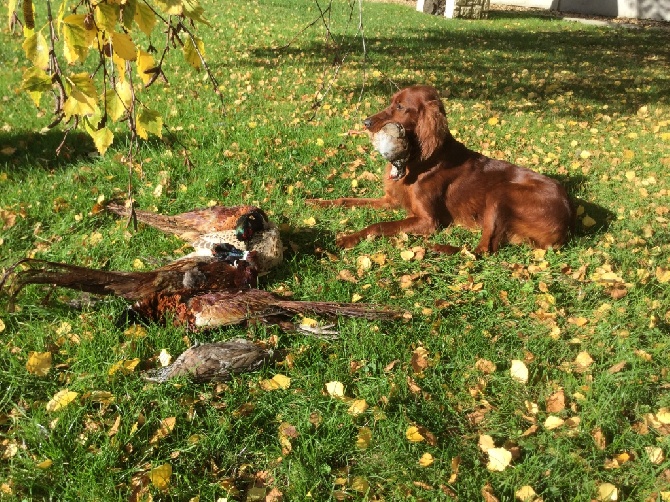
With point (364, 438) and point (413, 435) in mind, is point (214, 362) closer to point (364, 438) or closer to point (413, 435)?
point (364, 438)

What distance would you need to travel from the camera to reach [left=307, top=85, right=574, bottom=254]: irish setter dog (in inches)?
150

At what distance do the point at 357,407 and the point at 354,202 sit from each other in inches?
88.5

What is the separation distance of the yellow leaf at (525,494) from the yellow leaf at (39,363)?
A: 2208 mm

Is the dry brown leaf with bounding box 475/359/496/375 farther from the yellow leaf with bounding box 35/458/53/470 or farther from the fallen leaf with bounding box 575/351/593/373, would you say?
the yellow leaf with bounding box 35/458/53/470

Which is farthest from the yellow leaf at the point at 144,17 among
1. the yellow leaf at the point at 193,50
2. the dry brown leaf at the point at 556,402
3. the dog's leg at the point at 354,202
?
the dog's leg at the point at 354,202

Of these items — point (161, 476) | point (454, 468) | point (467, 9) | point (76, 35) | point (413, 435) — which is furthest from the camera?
point (467, 9)

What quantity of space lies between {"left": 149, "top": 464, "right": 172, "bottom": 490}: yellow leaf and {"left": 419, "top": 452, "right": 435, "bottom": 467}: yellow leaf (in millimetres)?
1034

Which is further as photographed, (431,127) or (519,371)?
(431,127)

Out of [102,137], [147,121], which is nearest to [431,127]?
[147,121]

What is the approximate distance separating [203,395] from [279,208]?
6.74 ft

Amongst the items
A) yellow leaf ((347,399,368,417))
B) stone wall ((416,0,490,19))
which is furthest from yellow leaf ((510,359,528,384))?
stone wall ((416,0,490,19))

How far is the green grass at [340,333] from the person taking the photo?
86.4 inches

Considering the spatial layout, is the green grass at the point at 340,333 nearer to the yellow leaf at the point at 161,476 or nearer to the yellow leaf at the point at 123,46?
the yellow leaf at the point at 161,476

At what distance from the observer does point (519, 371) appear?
106 inches
